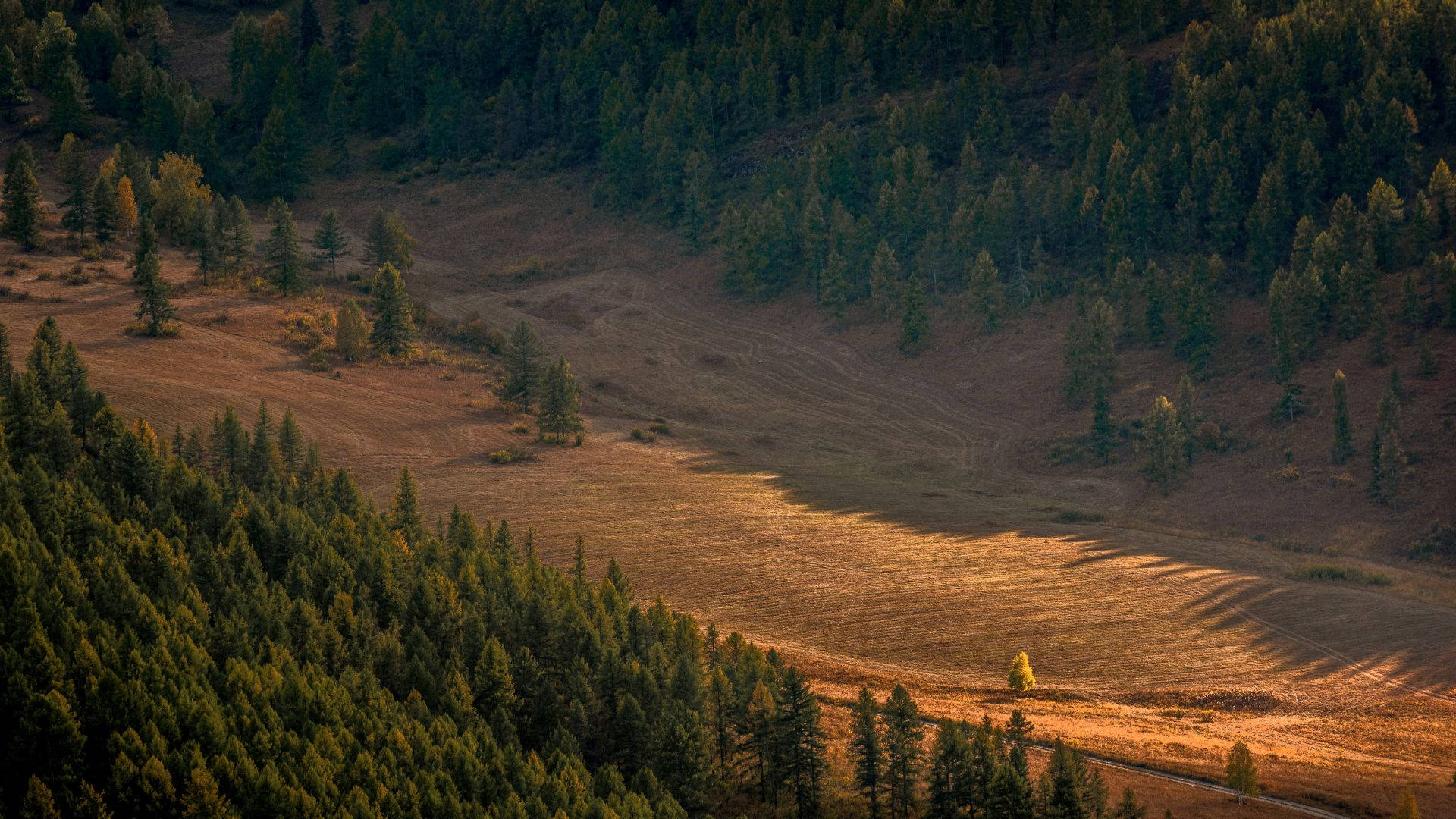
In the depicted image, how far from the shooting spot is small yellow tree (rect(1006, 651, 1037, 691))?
74.8m

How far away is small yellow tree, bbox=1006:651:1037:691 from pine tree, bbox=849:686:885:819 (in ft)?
63.2

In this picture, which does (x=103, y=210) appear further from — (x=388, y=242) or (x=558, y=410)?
(x=558, y=410)

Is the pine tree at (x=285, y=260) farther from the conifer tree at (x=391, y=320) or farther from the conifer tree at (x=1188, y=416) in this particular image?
the conifer tree at (x=1188, y=416)

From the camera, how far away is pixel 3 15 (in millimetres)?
194500

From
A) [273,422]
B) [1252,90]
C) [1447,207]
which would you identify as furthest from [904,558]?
[1252,90]

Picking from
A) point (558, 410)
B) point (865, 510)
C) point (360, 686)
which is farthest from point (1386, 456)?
point (360, 686)

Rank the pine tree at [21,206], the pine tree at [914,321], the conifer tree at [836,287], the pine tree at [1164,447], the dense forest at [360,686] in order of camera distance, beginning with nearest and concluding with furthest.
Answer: the dense forest at [360,686] → the pine tree at [1164,447] → the pine tree at [21,206] → the pine tree at [914,321] → the conifer tree at [836,287]

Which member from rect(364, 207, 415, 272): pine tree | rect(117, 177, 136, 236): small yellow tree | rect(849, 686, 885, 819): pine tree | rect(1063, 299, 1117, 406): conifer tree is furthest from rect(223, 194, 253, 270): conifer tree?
rect(849, 686, 885, 819): pine tree

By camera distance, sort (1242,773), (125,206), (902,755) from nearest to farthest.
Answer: (1242,773)
(902,755)
(125,206)

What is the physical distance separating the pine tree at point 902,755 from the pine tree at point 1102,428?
6605 cm

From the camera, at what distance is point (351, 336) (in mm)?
128250

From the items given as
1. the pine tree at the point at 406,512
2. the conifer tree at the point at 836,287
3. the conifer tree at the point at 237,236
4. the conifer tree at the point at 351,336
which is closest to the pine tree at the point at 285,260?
the conifer tree at the point at 237,236

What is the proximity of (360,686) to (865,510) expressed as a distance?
5182 cm

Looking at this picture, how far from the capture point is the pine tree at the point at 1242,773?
5491 centimetres
